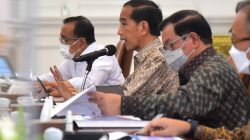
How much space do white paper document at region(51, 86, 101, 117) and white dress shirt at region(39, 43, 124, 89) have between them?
1089mm

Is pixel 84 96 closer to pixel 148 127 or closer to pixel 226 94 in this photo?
pixel 148 127

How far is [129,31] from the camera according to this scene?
2.65 m

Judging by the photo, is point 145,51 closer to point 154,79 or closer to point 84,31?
point 154,79

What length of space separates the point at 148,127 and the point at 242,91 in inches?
15.9

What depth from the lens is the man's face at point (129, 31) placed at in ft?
8.59

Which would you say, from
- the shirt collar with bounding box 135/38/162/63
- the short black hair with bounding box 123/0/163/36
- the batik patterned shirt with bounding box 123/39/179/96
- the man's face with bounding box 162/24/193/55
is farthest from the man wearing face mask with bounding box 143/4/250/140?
the short black hair with bounding box 123/0/163/36

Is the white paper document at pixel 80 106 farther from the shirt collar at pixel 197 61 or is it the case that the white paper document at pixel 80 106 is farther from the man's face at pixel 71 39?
the man's face at pixel 71 39

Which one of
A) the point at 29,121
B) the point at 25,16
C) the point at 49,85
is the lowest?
the point at 49,85

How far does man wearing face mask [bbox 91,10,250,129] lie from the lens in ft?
5.66

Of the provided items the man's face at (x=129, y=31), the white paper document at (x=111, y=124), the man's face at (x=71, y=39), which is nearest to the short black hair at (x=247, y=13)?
the white paper document at (x=111, y=124)

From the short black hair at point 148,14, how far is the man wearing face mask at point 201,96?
644mm

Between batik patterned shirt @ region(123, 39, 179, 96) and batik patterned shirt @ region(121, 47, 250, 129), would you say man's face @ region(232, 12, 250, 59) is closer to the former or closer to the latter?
batik patterned shirt @ region(121, 47, 250, 129)

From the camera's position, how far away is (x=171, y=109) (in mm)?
A: 1774

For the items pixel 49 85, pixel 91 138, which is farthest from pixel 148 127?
pixel 49 85
